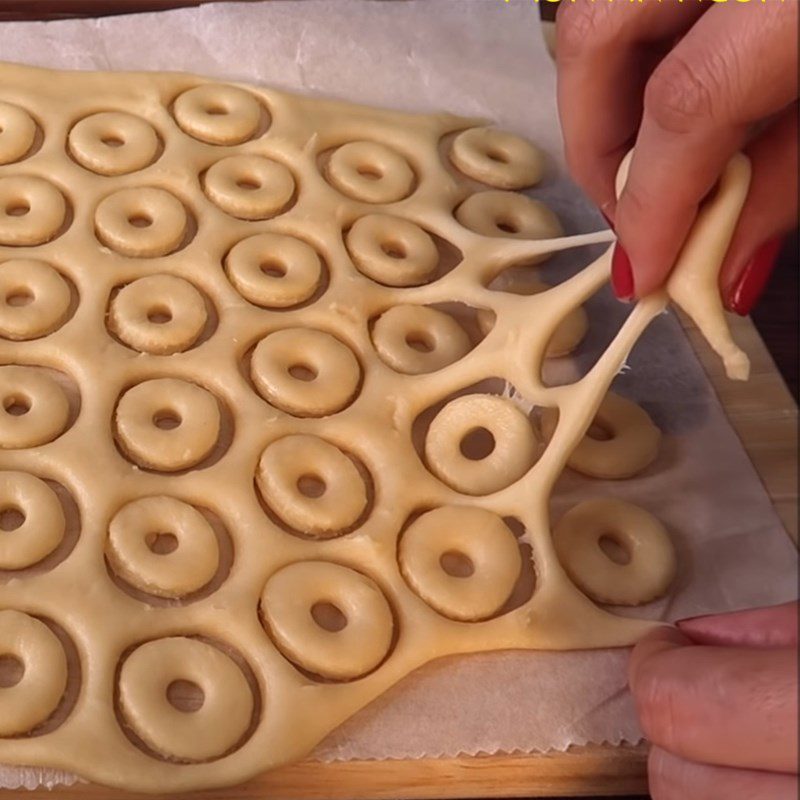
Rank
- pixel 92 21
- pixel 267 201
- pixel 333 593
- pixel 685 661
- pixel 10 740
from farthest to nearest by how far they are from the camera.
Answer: pixel 92 21 → pixel 267 201 → pixel 333 593 → pixel 10 740 → pixel 685 661

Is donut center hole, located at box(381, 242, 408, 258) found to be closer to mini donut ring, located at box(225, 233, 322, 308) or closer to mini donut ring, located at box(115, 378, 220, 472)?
mini donut ring, located at box(225, 233, 322, 308)

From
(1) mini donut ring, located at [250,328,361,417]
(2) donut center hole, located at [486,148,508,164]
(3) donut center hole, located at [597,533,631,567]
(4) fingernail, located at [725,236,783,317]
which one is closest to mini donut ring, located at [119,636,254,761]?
(1) mini donut ring, located at [250,328,361,417]

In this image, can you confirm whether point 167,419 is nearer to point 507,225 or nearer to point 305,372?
point 305,372

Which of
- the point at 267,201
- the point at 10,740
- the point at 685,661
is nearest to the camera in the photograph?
the point at 685,661

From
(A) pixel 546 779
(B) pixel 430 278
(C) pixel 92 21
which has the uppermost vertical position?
(C) pixel 92 21

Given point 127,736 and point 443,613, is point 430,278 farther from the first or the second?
point 127,736

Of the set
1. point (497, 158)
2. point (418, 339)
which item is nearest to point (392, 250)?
point (418, 339)

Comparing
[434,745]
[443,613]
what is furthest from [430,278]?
[434,745]
